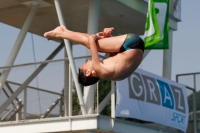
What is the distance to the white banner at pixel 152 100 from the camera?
1952cm

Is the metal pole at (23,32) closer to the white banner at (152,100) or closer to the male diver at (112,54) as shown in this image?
the white banner at (152,100)

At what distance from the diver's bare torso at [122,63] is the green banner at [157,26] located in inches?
524

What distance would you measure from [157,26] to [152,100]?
2229mm

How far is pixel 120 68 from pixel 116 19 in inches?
599

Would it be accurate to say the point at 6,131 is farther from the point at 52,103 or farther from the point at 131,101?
the point at 131,101

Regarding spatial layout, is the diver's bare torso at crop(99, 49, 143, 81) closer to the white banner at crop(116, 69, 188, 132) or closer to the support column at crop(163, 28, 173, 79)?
the white banner at crop(116, 69, 188, 132)

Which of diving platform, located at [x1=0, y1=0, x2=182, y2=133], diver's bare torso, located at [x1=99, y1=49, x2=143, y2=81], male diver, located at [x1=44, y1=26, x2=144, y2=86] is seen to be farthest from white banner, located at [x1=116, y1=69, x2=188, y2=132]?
diver's bare torso, located at [x1=99, y1=49, x2=143, y2=81]

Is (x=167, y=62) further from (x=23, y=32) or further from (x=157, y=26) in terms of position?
(x=23, y=32)

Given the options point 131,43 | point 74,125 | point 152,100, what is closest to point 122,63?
point 131,43

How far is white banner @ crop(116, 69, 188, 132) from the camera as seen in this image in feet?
64.0

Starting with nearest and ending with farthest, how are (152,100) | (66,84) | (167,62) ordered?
(66,84) < (152,100) < (167,62)

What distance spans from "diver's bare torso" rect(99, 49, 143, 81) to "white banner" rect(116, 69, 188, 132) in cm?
1138

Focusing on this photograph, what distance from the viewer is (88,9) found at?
21.6 m

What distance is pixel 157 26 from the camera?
21250 mm
